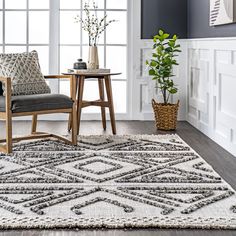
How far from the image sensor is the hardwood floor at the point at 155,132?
2.11 meters

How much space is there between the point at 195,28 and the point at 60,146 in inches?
84.8

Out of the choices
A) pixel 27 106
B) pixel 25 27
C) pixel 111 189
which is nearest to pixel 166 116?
pixel 27 106

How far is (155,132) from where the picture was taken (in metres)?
4.85

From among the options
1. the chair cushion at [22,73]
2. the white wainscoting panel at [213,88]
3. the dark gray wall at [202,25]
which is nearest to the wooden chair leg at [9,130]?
the chair cushion at [22,73]

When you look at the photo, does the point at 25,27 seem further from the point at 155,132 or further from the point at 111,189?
the point at 111,189

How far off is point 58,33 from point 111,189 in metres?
3.35

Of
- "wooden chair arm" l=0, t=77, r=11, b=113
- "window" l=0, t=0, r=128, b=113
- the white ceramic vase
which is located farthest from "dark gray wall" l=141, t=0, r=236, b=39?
"wooden chair arm" l=0, t=77, r=11, b=113

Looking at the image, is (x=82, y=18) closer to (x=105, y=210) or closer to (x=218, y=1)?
(x=218, y=1)

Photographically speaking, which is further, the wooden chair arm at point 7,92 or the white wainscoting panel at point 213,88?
the white wainscoting panel at point 213,88

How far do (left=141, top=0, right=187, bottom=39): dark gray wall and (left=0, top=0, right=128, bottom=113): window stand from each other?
0.85 feet

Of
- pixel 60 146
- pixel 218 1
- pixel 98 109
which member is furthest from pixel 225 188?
pixel 98 109

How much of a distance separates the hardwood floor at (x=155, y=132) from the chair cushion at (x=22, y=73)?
74 centimetres

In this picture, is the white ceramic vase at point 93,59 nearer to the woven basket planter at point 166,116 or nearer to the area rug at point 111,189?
the woven basket planter at point 166,116

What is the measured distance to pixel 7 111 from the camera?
3.59m
